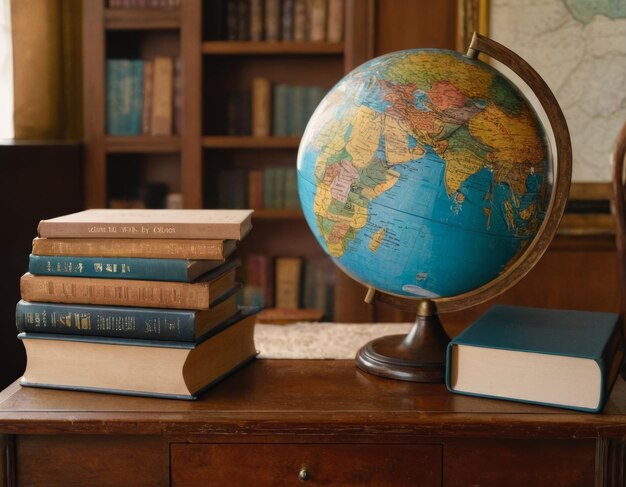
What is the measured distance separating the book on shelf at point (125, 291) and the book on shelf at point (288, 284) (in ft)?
6.65

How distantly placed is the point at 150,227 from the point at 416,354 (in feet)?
1.54

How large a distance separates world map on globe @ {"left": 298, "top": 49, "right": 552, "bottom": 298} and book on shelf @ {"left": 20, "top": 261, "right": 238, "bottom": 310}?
0.68 feet

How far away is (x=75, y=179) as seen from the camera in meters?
2.95

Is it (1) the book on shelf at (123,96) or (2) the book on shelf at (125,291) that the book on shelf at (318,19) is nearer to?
(1) the book on shelf at (123,96)

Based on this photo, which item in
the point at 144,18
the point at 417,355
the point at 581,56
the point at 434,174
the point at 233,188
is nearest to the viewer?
the point at 434,174

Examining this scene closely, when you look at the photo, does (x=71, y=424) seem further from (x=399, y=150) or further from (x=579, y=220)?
(x=579, y=220)

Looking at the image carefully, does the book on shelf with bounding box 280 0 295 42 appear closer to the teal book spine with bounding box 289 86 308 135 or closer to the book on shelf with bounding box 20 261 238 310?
the teal book spine with bounding box 289 86 308 135

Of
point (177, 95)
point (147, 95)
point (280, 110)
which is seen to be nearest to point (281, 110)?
point (280, 110)

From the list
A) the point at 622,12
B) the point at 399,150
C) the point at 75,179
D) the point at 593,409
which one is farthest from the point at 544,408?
the point at 75,179

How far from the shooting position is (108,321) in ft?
3.95

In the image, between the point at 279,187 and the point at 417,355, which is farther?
the point at 279,187

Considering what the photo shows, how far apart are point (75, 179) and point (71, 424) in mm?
1957

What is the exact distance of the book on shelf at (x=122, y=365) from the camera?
3.91 ft

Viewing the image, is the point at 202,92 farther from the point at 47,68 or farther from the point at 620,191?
the point at 620,191
